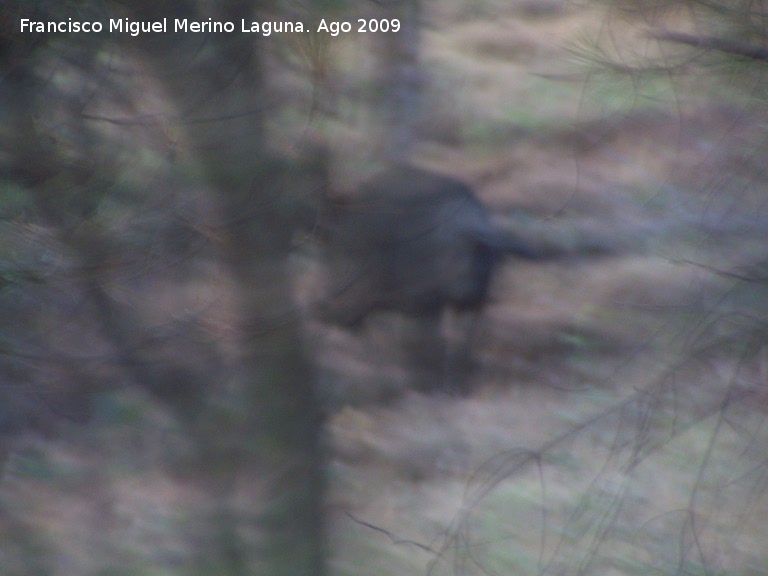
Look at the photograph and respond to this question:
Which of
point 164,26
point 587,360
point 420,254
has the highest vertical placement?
point 164,26

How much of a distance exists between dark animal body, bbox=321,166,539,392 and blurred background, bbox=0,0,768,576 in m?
0.02

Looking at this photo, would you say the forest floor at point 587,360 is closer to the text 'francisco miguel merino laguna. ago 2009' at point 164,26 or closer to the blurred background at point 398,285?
the blurred background at point 398,285

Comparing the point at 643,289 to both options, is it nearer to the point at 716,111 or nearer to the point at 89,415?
the point at 716,111

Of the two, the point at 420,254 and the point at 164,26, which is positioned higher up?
the point at 164,26

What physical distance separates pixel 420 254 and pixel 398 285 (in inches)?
2.7

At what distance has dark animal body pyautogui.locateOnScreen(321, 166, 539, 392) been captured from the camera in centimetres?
107

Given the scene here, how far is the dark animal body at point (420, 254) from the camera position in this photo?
1073mm

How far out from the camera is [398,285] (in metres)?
1.11

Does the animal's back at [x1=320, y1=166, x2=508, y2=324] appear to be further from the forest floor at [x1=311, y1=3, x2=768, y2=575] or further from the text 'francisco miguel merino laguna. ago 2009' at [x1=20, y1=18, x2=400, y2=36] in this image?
the text 'francisco miguel merino laguna. ago 2009' at [x1=20, y1=18, x2=400, y2=36]

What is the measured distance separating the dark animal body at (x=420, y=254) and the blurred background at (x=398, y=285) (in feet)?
0.05

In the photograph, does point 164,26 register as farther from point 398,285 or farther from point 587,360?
point 587,360

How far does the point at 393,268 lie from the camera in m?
1.11

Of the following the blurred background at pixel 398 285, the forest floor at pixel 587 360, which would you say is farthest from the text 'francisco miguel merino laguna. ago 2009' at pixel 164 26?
the forest floor at pixel 587 360

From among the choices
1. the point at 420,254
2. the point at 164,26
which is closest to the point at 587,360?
the point at 420,254
